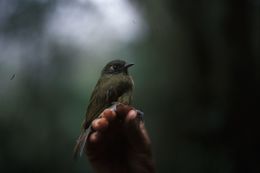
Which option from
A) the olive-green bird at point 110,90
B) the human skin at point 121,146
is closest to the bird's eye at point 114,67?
the olive-green bird at point 110,90

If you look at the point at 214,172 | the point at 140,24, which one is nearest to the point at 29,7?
the point at 140,24

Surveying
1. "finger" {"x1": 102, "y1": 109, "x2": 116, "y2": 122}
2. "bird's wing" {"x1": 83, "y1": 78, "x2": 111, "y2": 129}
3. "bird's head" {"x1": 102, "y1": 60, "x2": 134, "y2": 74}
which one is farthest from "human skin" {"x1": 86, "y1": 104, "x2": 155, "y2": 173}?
"bird's head" {"x1": 102, "y1": 60, "x2": 134, "y2": 74}

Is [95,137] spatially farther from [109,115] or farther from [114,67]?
[114,67]

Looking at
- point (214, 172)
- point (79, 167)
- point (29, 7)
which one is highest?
point (29, 7)

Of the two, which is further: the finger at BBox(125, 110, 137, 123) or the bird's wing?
the bird's wing

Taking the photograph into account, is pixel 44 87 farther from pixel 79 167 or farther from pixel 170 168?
pixel 170 168

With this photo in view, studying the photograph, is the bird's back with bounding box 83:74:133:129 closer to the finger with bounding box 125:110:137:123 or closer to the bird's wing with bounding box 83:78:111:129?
the bird's wing with bounding box 83:78:111:129
